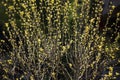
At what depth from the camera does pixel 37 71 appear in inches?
232

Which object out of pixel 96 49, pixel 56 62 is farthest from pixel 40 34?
pixel 96 49

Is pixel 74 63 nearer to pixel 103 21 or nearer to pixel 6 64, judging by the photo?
pixel 6 64

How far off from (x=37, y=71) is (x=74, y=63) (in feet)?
2.87

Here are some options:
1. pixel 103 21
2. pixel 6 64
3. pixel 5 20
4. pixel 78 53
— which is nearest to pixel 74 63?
pixel 78 53

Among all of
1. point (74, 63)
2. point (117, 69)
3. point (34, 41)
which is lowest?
point (117, 69)

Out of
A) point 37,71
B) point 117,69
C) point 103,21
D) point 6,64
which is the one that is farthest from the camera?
point 103,21

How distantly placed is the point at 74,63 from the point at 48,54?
74 centimetres

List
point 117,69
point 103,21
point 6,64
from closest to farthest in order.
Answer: point 6,64 → point 117,69 → point 103,21

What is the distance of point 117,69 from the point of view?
763 cm

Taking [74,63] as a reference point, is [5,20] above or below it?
above

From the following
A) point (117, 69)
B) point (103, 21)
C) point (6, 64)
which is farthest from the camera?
point (103, 21)

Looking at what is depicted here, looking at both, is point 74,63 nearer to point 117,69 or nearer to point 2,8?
point 117,69

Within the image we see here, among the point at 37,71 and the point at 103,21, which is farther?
the point at 103,21

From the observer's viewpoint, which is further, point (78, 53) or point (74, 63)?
point (74, 63)
